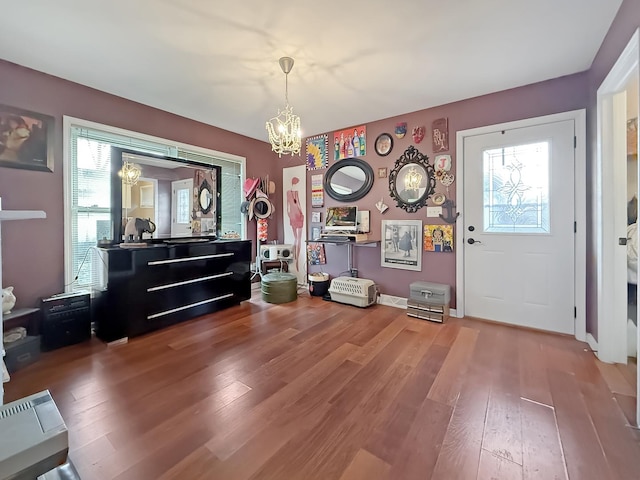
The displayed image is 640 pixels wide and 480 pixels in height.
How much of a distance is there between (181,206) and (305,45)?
7.32ft

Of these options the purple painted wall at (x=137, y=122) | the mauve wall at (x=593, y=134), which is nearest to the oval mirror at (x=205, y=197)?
the purple painted wall at (x=137, y=122)

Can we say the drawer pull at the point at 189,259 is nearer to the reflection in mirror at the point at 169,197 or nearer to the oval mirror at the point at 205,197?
the reflection in mirror at the point at 169,197

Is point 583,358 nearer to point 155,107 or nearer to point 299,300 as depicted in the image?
point 299,300

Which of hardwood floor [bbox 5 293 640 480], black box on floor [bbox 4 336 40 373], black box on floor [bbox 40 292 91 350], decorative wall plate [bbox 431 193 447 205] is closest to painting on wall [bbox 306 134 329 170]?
decorative wall plate [bbox 431 193 447 205]

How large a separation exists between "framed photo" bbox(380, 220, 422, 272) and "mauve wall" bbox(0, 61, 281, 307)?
10.7ft

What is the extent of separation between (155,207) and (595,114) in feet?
13.9

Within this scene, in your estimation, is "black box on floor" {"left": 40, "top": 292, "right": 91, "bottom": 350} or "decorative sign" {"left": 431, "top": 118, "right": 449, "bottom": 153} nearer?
"black box on floor" {"left": 40, "top": 292, "right": 91, "bottom": 350}

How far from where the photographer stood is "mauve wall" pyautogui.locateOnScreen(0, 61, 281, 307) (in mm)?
2393

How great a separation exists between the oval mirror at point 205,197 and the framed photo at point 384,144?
228 centimetres

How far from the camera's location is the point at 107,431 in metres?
1.51

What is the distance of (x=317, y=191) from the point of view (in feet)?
14.5

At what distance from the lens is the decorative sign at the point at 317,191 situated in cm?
437

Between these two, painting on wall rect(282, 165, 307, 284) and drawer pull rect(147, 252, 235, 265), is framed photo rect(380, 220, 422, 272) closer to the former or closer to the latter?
painting on wall rect(282, 165, 307, 284)

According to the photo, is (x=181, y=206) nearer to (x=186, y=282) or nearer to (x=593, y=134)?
(x=186, y=282)
